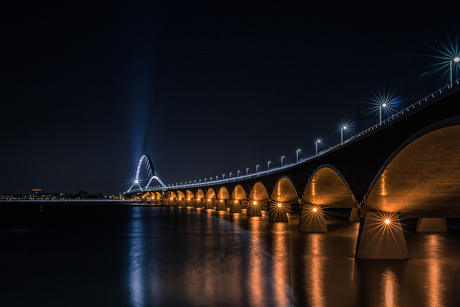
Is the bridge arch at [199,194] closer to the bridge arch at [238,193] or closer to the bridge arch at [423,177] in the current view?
the bridge arch at [238,193]

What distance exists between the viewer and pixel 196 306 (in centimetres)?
1411

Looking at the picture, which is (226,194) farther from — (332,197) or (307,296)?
(307,296)

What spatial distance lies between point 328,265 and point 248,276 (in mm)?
5787

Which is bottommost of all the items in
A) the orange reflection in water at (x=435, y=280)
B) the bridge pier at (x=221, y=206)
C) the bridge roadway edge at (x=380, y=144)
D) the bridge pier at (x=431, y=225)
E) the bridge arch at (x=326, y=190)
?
the orange reflection in water at (x=435, y=280)

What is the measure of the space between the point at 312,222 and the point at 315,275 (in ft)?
82.3

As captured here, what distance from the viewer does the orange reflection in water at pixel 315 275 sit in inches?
592

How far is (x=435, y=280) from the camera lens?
1892 centimetres

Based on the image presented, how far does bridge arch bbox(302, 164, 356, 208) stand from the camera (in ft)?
145

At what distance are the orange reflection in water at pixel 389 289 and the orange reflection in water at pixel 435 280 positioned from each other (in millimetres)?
1233

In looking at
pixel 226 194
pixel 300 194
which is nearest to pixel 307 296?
pixel 300 194

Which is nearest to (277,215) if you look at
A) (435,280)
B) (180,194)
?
(435,280)

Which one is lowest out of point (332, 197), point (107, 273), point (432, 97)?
point (107, 273)

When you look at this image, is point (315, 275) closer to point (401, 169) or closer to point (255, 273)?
point (255, 273)

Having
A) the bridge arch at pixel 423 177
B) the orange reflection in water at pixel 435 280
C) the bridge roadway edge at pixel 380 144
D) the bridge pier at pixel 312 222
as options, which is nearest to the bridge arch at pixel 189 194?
the bridge pier at pixel 312 222
